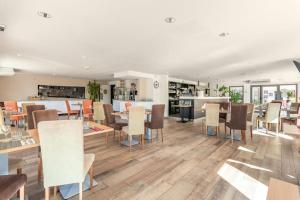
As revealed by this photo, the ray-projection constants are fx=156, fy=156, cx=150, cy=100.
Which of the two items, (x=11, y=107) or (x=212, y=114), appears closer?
(x=212, y=114)

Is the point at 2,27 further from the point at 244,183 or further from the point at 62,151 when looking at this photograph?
the point at 244,183

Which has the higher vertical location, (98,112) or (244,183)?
(98,112)

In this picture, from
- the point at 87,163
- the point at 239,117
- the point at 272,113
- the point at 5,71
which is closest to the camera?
the point at 87,163

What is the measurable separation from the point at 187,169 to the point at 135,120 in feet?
4.83

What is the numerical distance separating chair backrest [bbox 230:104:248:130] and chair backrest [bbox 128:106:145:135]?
96.7 inches

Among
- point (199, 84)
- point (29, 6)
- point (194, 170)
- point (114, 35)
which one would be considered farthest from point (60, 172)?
point (199, 84)

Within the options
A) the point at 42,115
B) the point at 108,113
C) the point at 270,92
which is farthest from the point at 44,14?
the point at 270,92

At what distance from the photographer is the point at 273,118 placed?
16.7 ft

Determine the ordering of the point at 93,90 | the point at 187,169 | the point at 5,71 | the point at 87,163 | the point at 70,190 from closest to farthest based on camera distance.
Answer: the point at 87,163 < the point at 70,190 < the point at 187,169 < the point at 5,71 < the point at 93,90

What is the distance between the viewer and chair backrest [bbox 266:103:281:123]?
16.3 feet

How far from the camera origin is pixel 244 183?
222cm

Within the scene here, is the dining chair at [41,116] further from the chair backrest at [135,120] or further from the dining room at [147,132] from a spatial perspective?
the chair backrest at [135,120]

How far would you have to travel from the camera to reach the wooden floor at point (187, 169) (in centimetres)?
201

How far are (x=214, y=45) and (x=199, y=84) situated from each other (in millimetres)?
9391
